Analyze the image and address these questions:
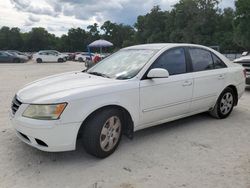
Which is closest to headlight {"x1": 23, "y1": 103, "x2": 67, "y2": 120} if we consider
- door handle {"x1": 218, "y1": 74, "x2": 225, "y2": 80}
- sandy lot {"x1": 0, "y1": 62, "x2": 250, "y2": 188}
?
sandy lot {"x1": 0, "y1": 62, "x2": 250, "y2": 188}

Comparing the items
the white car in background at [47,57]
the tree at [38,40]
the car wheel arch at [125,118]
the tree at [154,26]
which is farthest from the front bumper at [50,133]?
the tree at [38,40]

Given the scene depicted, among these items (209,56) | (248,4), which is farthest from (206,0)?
(209,56)

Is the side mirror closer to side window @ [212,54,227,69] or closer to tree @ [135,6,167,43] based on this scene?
side window @ [212,54,227,69]

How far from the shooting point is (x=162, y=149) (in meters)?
4.17

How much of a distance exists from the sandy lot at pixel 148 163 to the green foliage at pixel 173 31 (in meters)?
27.1

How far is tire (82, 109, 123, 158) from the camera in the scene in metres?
3.64

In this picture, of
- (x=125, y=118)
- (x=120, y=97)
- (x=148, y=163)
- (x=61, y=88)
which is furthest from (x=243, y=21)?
(x=61, y=88)

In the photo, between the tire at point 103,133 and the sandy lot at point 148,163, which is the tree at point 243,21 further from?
the tire at point 103,133

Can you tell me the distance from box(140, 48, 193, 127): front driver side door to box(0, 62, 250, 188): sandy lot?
40 centimetres

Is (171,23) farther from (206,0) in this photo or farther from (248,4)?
(248,4)

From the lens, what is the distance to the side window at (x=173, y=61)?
4527mm

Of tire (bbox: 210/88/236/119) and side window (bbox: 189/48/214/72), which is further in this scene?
tire (bbox: 210/88/236/119)

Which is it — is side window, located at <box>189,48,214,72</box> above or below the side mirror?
above

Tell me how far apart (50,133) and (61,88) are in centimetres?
67
